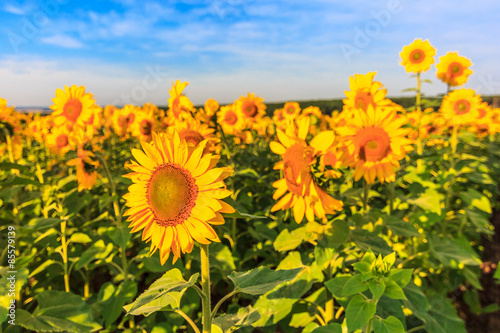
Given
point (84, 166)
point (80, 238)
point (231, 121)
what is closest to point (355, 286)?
point (80, 238)

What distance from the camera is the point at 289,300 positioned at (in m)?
2.20

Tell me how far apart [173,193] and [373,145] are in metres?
1.77

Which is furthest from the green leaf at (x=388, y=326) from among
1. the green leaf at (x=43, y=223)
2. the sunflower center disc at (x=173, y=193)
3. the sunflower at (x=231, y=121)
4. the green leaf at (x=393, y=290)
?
the sunflower at (x=231, y=121)

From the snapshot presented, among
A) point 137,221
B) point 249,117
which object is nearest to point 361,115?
point 137,221

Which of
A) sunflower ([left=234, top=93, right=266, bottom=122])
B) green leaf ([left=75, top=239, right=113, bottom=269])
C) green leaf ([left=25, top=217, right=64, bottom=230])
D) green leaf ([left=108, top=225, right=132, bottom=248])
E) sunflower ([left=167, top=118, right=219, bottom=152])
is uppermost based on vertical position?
sunflower ([left=234, top=93, right=266, bottom=122])

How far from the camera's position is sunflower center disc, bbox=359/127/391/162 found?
2.52m

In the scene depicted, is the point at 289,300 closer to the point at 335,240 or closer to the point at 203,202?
the point at 335,240

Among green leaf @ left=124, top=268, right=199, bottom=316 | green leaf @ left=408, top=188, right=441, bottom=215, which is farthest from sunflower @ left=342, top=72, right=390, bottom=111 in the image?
green leaf @ left=124, top=268, right=199, bottom=316

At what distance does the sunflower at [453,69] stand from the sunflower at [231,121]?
336cm

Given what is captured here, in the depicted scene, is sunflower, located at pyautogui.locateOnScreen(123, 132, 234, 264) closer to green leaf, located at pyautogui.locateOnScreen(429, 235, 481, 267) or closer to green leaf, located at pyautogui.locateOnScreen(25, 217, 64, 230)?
green leaf, located at pyautogui.locateOnScreen(25, 217, 64, 230)

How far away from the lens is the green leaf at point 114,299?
249 centimetres

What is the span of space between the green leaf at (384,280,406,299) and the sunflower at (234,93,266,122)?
15.3 feet

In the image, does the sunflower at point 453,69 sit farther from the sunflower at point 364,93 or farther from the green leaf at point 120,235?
the green leaf at point 120,235

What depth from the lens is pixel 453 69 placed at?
16.7ft
